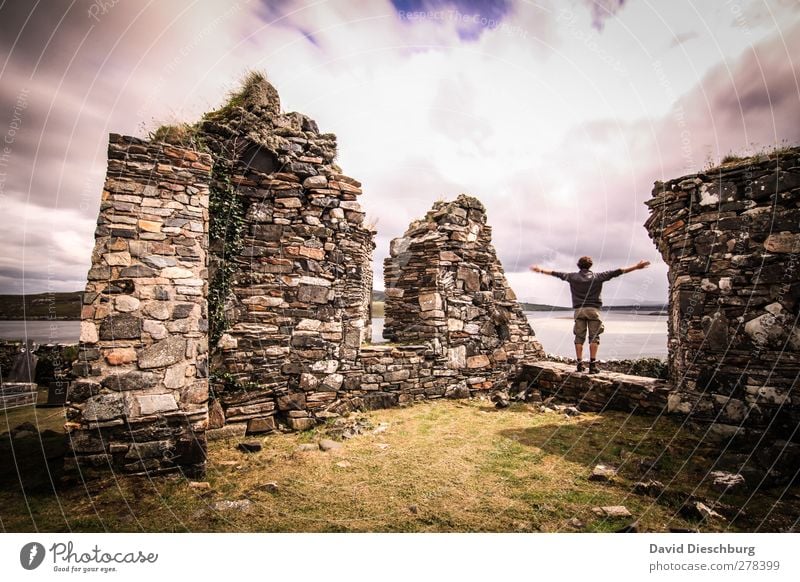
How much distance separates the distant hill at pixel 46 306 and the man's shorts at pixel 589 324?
27.6 ft

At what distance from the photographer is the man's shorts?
688cm

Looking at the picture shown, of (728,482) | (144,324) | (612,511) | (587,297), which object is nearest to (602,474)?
(612,511)

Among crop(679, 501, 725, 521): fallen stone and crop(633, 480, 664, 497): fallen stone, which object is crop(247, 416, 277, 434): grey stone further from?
crop(679, 501, 725, 521): fallen stone

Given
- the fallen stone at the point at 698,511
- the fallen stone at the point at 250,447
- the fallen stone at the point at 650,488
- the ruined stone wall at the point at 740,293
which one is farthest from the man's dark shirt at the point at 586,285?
the fallen stone at the point at 250,447

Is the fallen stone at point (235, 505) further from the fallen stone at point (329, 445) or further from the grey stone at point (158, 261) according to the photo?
the grey stone at point (158, 261)

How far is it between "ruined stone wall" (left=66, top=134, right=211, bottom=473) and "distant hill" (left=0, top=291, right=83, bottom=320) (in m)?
0.12

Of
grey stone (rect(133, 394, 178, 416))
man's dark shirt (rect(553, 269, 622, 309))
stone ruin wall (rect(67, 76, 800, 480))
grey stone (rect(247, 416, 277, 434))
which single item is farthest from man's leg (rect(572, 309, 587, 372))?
grey stone (rect(133, 394, 178, 416))

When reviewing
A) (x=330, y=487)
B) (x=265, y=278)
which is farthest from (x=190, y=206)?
(x=330, y=487)

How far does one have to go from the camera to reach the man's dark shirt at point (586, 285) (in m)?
6.78

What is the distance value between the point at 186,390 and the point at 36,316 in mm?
1678

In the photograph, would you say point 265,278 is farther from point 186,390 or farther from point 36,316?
point 36,316

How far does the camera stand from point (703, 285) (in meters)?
5.12

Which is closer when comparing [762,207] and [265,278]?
[762,207]

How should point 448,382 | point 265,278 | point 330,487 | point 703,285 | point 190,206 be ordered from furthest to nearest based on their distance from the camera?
point 448,382 → point 265,278 → point 703,285 → point 190,206 → point 330,487
